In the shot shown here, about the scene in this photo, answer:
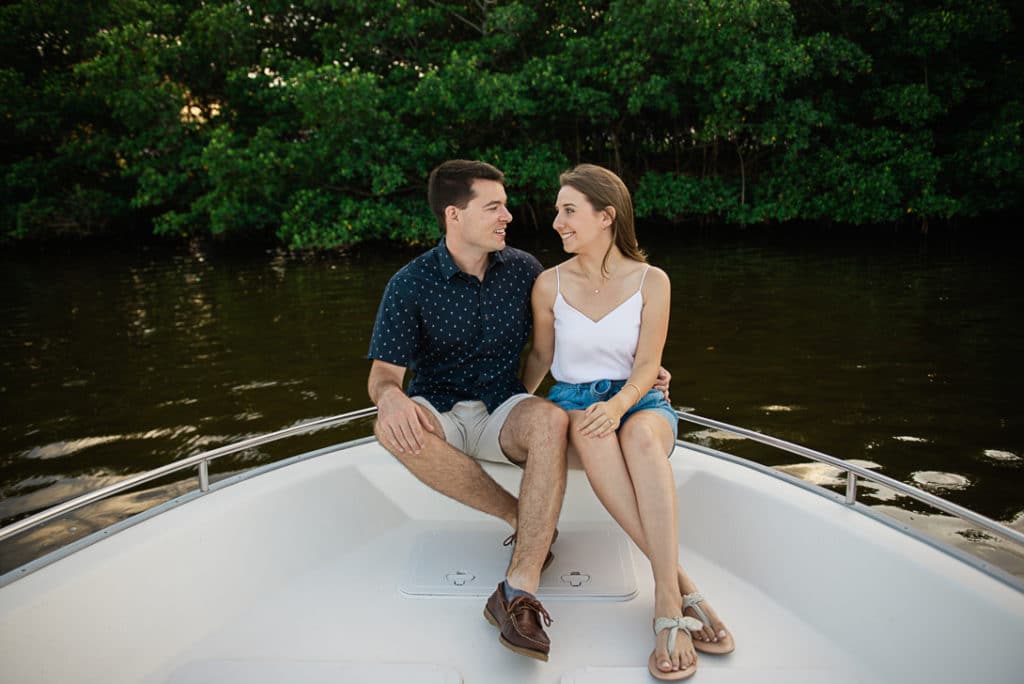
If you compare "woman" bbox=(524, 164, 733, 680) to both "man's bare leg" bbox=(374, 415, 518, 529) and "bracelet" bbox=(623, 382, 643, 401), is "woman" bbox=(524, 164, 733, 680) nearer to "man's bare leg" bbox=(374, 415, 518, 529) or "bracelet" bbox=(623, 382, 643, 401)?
"bracelet" bbox=(623, 382, 643, 401)

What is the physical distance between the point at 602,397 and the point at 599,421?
0.29m

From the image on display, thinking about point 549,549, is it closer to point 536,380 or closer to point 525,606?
point 525,606

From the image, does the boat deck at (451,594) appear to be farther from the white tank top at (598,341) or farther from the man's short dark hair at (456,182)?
the man's short dark hair at (456,182)

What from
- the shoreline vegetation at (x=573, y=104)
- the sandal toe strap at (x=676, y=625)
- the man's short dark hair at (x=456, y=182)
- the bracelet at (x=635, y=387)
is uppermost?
the shoreline vegetation at (x=573, y=104)

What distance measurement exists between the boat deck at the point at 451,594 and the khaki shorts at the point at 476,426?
0.44 feet

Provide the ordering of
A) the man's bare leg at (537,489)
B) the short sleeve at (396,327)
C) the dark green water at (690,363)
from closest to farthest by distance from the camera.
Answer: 1. the man's bare leg at (537,489)
2. the short sleeve at (396,327)
3. the dark green water at (690,363)

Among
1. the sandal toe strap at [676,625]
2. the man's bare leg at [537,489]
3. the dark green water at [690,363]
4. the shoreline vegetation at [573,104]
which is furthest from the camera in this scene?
the shoreline vegetation at [573,104]

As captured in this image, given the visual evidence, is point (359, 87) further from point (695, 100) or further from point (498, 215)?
point (498, 215)

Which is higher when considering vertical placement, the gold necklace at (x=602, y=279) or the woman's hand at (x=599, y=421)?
the gold necklace at (x=602, y=279)

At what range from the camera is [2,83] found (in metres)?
16.9

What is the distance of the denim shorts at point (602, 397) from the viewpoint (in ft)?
7.29

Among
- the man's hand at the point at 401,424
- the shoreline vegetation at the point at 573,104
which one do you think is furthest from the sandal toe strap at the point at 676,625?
the shoreline vegetation at the point at 573,104

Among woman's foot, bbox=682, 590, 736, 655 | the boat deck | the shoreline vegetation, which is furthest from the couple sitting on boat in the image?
the shoreline vegetation

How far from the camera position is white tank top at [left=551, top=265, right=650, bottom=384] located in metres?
2.31
